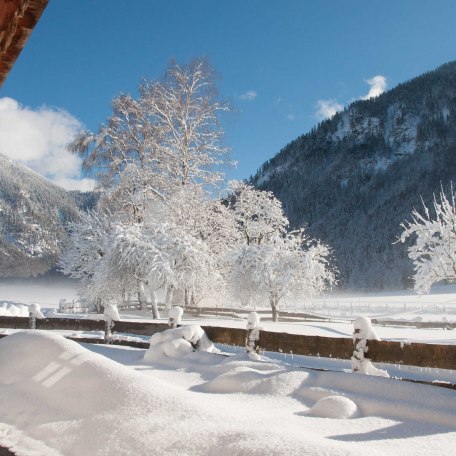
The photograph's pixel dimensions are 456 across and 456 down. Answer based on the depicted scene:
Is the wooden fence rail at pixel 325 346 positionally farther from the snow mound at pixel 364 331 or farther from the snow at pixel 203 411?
the snow at pixel 203 411

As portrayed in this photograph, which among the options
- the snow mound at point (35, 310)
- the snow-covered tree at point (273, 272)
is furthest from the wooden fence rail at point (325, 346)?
the snow-covered tree at point (273, 272)

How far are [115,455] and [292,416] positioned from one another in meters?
2.06

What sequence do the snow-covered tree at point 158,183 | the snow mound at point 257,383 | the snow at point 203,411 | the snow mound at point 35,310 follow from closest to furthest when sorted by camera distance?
the snow at point 203,411, the snow mound at point 257,383, the snow mound at point 35,310, the snow-covered tree at point 158,183

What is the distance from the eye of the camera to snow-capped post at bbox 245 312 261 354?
846 cm

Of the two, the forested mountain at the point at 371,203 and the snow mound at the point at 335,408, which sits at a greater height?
the forested mountain at the point at 371,203

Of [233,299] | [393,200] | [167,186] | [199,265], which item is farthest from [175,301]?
[393,200]

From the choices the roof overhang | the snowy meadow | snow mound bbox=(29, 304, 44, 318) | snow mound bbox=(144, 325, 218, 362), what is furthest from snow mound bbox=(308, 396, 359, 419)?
snow mound bbox=(29, 304, 44, 318)

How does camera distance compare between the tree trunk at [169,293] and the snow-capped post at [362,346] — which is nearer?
the snow-capped post at [362,346]

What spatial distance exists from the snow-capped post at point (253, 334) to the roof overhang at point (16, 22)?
6.20m

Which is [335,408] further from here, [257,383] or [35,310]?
[35,310]

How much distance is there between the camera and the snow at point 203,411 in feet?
12.6

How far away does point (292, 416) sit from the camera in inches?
197

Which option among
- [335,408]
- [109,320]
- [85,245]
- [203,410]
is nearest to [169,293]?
[85,245]

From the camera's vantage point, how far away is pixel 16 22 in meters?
2.97
